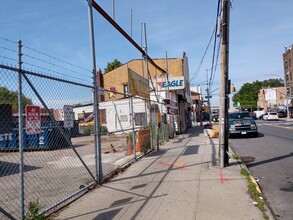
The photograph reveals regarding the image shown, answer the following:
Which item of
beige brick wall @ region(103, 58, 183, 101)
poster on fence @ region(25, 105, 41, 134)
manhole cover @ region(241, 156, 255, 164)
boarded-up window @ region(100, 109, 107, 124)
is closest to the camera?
poster on fence @ region(25, 105, 41, 134)

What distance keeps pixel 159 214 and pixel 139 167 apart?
464 centimetres

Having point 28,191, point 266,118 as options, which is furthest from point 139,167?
point 266,118

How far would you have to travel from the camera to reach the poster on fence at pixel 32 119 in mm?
4929

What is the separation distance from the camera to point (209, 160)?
35.2ft

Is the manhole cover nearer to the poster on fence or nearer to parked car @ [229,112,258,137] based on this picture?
the poster on fence

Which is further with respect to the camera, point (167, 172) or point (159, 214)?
point (167, 172)

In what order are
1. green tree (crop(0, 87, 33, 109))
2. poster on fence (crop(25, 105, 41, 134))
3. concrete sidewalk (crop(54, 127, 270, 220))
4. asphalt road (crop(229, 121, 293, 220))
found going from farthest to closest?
asphalt road (crop(229, 121, 293, 220)), concrete sidewalk (crop(54, 127, 270, 220)), poster on fence (crop(25, 105, 41, 134)), green tree (crop(0, 87, 33, 109))

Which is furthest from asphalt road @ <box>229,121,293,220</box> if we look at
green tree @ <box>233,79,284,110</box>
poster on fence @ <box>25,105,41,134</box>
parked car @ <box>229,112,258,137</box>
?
green tree @ <box>233,79,284,110</box>

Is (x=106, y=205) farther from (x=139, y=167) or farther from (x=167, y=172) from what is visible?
(x=139, y=167)

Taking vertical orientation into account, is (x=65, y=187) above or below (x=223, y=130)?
below

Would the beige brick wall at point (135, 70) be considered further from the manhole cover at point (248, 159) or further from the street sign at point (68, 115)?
the street sign at point (68, 115)

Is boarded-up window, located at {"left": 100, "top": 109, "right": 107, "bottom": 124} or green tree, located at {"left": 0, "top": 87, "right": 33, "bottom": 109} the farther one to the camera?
boarded-up window, located at {"left": 100, "top": 109, "right": 107, "bottom": 124}

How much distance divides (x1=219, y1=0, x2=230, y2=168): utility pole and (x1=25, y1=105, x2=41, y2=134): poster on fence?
595 centimetres

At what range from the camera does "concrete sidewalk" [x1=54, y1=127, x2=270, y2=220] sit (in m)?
5.25
